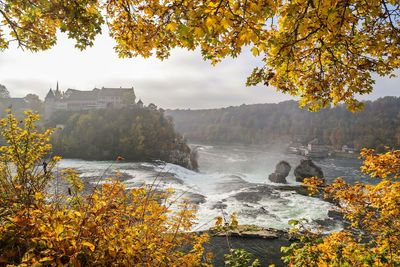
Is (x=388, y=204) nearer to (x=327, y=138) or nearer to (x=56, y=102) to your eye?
(x=56, y=102)

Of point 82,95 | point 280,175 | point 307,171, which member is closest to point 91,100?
point 82,95

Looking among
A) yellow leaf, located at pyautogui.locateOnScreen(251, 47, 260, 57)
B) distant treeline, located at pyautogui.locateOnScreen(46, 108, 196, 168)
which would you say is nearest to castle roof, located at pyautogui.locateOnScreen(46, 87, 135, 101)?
distant treeline, located at pyautogui.locateOnScreen(46, 108, 196, 168)

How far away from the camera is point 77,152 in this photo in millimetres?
56219

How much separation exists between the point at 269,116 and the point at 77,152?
126848 millimetres

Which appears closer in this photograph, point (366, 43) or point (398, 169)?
point (366, 43)

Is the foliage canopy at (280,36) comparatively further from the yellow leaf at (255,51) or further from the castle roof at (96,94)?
the castle roof at (96,94)

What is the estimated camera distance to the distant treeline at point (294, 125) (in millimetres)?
97688

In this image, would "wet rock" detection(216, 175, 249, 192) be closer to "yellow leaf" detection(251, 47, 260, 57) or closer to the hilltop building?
"yellow leaf" detection(251, 47, 260, 57)

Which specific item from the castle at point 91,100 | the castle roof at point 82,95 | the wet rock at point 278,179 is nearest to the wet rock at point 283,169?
the wet rock at point 278,179

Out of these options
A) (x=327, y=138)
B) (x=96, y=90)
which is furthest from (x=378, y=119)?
(x=96, y=90)

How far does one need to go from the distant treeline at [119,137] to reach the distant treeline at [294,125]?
62424 millimetres

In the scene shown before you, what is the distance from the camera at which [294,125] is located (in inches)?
5423

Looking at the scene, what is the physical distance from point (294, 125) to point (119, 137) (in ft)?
338

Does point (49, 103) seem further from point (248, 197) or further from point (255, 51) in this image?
point (255, 51)
